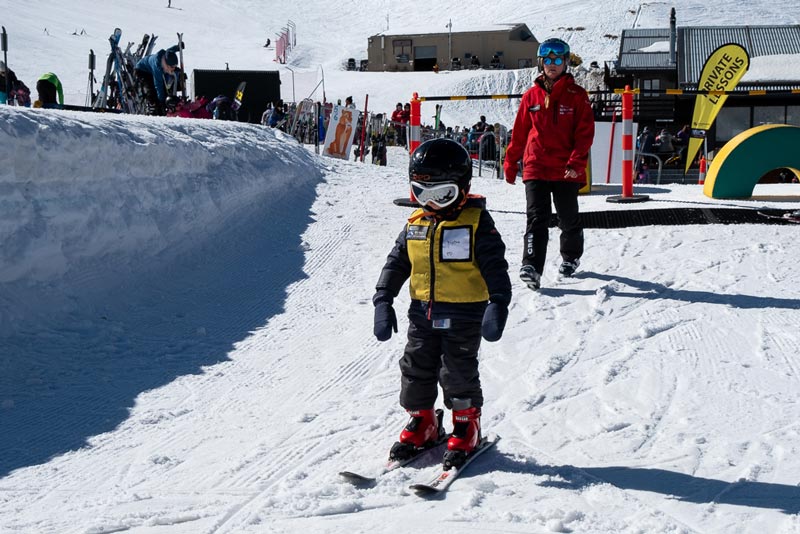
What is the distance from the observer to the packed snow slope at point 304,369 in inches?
133

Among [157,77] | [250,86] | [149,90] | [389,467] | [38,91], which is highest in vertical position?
[250,86]

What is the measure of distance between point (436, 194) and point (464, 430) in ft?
3.19

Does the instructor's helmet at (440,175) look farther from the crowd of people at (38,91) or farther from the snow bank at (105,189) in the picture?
the crowd of people at (38,91)

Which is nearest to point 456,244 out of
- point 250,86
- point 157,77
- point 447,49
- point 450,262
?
point 450,262

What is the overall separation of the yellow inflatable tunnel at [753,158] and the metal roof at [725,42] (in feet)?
62.9

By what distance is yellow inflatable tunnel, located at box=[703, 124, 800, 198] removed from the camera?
1061cm

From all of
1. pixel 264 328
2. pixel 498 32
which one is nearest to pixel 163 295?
pixel 264 328

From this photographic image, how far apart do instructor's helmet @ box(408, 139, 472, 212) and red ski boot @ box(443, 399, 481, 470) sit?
83 cm

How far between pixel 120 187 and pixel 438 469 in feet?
14.3

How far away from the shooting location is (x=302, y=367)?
5.34 m

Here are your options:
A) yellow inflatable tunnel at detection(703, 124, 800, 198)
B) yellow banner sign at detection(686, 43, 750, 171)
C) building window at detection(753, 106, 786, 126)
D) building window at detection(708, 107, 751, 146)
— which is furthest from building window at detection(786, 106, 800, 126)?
yellow inflatable tunnel at detection(703, 124, 800, 198)

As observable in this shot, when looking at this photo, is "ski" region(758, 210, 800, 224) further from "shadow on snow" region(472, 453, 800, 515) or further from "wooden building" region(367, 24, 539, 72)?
"wooden building" region(367, 24, 539, 72)

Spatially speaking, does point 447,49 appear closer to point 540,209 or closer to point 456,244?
point 540,209

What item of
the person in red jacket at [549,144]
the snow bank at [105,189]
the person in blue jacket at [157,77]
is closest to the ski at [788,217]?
the person in red jacket at [549,144]
